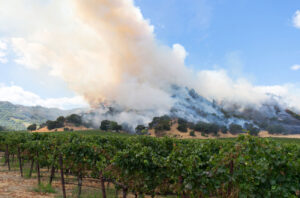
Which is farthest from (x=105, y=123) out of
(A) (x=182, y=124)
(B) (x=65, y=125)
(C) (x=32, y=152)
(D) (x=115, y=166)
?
(D) (x=115, y=166)

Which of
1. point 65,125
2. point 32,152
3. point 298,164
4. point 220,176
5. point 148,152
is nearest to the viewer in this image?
point 298,164

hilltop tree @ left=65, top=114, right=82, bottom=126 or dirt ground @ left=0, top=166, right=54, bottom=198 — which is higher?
hilltop tree @ left=65, top=114, right=82, bottom=126

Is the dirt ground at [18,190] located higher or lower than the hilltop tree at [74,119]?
lower

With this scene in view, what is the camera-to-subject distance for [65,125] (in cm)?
13512

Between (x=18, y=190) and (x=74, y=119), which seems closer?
(x=18, y=190)

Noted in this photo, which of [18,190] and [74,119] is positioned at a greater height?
[74,119]

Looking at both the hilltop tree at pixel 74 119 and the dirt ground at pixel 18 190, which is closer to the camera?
the dirt ground at pixel 18 190

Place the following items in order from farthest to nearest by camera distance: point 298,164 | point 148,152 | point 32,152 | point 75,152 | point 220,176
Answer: point 32,152
point 75,152
point 148,152
point 220,176
point 298,164

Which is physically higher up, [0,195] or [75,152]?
[75,152]

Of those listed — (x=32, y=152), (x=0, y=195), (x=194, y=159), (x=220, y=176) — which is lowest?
(x=0, y=195)

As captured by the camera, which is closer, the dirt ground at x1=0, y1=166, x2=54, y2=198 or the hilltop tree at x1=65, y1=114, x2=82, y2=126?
the dirt ground at x1=0, y1=166, x2=54, y2=198

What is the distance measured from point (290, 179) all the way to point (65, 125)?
14502 cm

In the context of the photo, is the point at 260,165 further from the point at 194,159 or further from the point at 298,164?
the point at 194,159

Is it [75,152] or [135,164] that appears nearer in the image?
[135,164]
